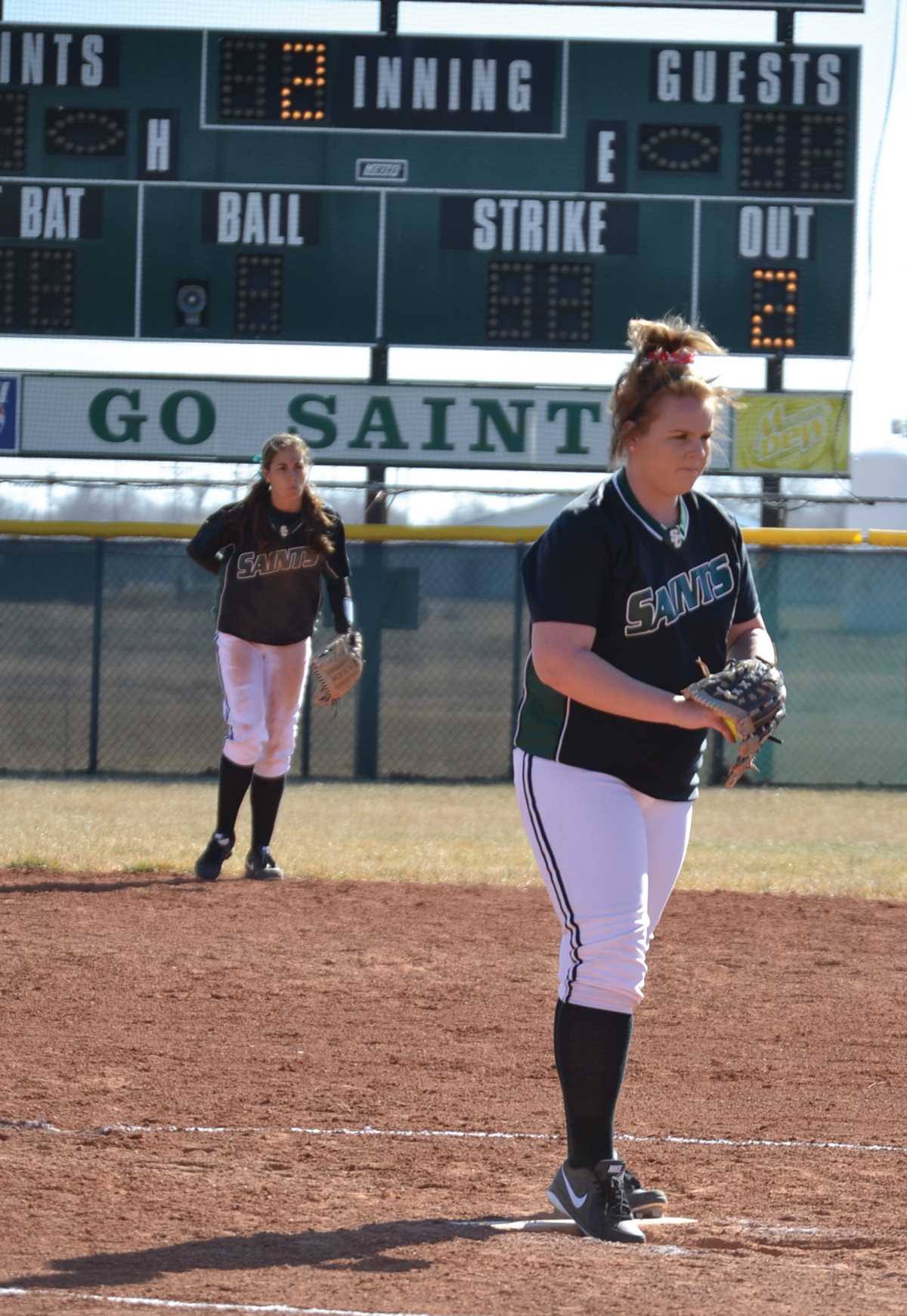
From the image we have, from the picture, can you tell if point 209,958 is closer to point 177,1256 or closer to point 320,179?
point 177,1256

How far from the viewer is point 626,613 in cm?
334

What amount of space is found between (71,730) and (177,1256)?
1171 cm

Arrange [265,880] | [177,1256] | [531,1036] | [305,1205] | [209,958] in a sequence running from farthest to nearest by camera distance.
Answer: [265,880] < [209,958] < [531,1036] < [305,1205] < [177,1256]

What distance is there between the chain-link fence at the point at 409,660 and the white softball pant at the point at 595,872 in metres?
10.5

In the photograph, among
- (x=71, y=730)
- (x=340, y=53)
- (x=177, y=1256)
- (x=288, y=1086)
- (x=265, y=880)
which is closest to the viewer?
(x=177, y=1256)

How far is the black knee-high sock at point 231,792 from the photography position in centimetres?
760

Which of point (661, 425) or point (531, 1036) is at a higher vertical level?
point (661, 425)

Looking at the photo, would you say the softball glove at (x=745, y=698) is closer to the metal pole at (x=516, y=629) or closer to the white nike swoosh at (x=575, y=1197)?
the white nike swoosh at (x=575, y=1197)

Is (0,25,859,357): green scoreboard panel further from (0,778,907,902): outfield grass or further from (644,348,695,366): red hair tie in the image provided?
(644,348,695,366): red hair tie

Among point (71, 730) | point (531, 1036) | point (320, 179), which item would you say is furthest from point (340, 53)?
point (531, 1036)

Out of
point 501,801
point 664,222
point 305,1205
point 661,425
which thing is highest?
point 664,222

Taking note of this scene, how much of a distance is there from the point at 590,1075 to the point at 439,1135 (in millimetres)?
724

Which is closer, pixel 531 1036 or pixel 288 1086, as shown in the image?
pixel 288 1086

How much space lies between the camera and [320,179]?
1366 centimetres
